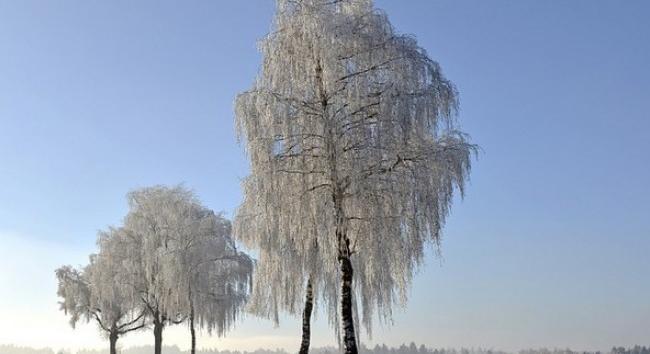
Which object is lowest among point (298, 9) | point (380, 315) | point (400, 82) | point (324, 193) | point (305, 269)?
point (380, 315)

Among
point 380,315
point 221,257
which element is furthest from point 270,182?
point 221,257

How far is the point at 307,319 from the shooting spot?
77.9ft

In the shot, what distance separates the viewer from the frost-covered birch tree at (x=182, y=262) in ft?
117

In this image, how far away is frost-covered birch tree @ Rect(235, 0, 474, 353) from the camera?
17469 mm

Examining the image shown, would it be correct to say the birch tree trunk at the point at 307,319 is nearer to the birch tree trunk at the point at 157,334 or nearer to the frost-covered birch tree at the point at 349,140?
the frost-covered birch tree at the point at 349,140

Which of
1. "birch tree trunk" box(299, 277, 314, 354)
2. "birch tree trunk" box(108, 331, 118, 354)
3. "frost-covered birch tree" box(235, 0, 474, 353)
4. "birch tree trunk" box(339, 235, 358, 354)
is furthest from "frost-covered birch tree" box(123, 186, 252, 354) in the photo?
"birch tree trunk" box(339, 235, 358, 354)

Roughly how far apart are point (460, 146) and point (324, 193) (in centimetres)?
391

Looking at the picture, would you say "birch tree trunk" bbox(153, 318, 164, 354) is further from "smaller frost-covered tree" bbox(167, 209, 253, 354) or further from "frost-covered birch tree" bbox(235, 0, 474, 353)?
"frost-covered birch tree" bbox(235, 0, 474, 353)

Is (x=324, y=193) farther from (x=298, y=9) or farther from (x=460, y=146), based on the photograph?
(x=298, y=9)

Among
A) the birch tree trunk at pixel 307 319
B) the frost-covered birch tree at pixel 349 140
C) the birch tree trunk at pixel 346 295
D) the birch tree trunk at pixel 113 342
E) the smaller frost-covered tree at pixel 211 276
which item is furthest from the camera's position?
the birch tree trunk at pixel 113 342

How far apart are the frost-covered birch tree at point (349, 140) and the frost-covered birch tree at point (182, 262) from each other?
18.1 m

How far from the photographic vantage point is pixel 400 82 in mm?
17328

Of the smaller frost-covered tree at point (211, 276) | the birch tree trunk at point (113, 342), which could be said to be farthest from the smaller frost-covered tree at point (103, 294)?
the smaller frost-covered tree at point (211, 276)

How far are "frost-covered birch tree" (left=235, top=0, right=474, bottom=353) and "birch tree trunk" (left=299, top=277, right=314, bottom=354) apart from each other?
387 centimetres
